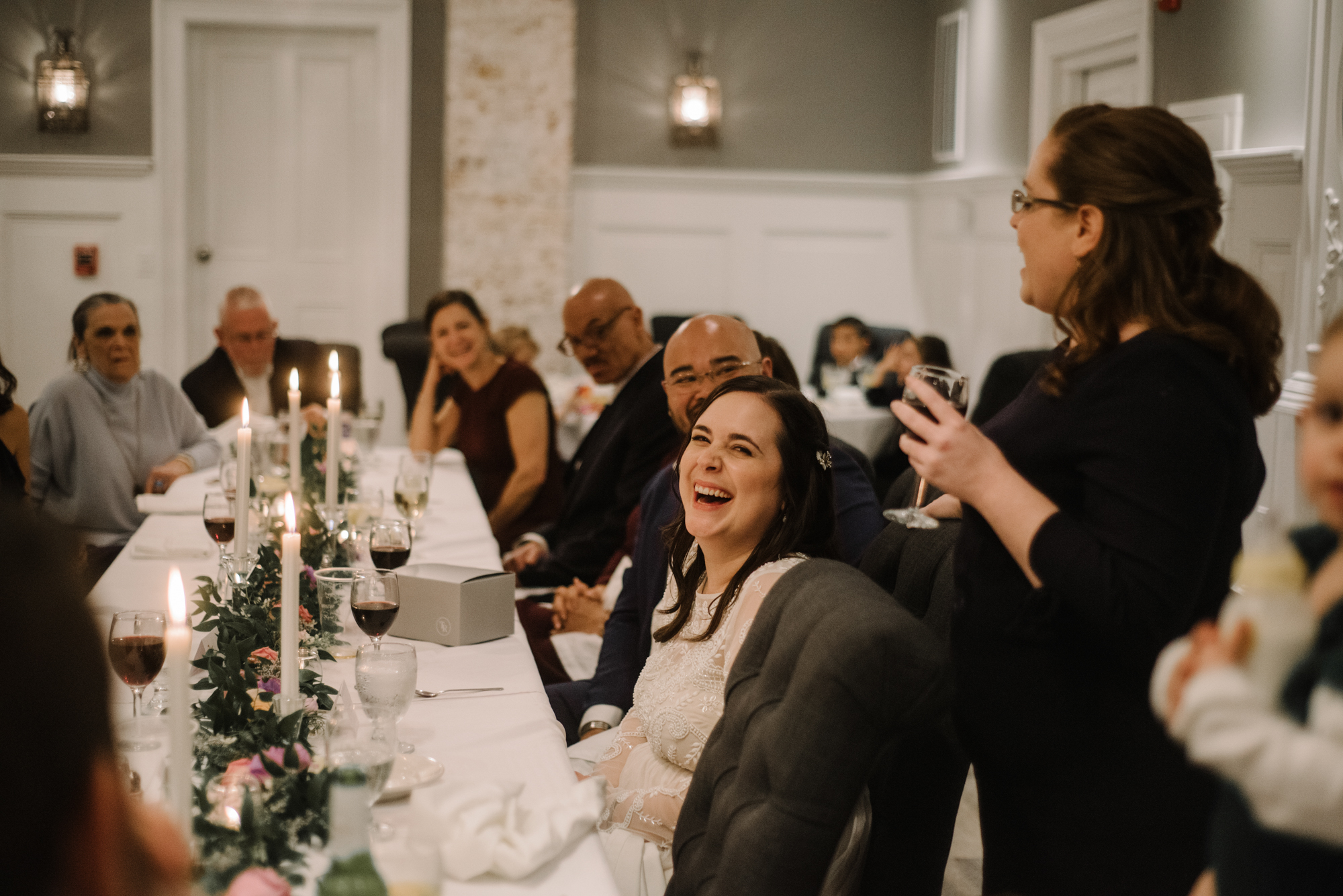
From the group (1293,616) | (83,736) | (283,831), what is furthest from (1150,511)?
(83,736)

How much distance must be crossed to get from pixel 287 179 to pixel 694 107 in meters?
2.46

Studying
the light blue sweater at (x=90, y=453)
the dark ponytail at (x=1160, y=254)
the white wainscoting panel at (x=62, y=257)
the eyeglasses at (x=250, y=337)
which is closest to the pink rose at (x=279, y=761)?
the dark ponytail at (x=1160, y=254)

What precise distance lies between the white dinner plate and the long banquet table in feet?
0.04

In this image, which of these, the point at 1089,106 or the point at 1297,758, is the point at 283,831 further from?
the point at 1089,106

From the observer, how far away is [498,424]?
405 cm

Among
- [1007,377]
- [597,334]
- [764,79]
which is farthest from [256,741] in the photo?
[764,79]

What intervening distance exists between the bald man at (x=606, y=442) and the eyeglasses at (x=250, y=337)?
1695mm

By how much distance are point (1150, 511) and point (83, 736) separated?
1.04m

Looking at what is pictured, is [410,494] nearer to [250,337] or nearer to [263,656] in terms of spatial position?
[263,656]

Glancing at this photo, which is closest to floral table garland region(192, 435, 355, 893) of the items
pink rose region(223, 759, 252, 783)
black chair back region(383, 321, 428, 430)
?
pink rose region(223, 759, 252, 783)

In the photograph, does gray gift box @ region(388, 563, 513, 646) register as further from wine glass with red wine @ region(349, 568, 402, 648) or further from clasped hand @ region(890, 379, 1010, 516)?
clasped hand @ region(890, 379, 1010, 516)

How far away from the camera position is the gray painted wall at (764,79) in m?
7.16

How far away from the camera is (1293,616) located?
585 millimetres

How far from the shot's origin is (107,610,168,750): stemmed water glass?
141cm
